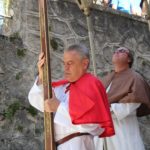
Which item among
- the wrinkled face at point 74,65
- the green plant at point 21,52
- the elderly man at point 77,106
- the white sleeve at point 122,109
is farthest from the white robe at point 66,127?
the green plant at point 21,52

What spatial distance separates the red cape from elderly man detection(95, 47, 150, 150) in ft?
2.57

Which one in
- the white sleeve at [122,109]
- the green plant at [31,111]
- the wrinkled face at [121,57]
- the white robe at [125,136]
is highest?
the wrinkled face at [121,57]

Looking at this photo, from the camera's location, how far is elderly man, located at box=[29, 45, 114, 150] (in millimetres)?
2500

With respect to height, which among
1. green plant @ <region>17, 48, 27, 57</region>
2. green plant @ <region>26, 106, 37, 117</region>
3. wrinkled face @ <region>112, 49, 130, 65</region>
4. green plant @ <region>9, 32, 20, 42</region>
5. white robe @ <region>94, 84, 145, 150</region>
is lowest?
white robe @ <region>94, 84, 145, 150</region>

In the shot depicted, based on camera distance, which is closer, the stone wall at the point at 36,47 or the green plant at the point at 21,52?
the stone wall at the point at 36,47

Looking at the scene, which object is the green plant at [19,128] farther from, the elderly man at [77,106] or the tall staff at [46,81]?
the tall staff at [46,81]

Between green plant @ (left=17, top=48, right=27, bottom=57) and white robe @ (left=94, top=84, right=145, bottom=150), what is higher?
green plant @ (left=17, top=48, right=27, bottom=57)

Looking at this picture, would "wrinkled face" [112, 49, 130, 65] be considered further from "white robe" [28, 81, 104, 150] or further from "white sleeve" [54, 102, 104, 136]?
"white sleeve" [54, 102, 104, 136]

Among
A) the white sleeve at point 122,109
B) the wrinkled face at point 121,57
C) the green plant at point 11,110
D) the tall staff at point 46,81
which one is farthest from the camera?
the green plant at point 11,110

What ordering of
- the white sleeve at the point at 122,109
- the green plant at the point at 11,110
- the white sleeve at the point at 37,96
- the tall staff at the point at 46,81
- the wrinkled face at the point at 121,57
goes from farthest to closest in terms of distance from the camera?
1. the green plant at the point at 11,110
2. the wrinkled face at the point at 121,57
3. the white sleeve at the point at 122,109
4. the white sleeve at the point at 37,96
5. the tall staff at the point at 46,81

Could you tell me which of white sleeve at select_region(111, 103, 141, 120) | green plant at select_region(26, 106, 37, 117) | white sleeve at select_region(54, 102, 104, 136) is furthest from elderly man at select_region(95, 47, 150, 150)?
white sleeve at select_region(54, 102, 104, 136)

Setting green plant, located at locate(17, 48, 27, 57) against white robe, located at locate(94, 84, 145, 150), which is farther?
green plant, located at locate(17, 48, 27, 57)

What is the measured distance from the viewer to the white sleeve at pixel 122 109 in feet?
11.1

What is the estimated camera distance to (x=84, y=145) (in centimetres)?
257
